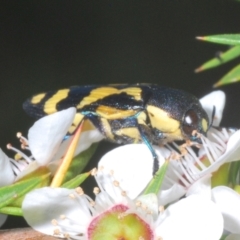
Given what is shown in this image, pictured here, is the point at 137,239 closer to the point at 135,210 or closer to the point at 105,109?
the point at 135,210

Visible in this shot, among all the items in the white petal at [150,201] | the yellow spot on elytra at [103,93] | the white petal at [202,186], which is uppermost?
the yellow spot on elytra at [103,93]

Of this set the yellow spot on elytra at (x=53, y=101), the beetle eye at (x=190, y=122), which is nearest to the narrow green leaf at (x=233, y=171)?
the beetle eye at (x=190, y=122)

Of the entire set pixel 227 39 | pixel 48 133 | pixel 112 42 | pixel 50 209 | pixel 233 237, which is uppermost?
pixel 227 39

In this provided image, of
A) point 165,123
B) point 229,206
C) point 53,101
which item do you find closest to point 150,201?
point 229,206

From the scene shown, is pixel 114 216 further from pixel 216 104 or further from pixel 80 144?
pixel 216 104

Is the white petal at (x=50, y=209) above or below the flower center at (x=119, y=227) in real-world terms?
above

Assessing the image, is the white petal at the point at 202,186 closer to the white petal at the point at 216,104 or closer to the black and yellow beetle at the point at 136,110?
the black and yellow beetle at the point at 136,110

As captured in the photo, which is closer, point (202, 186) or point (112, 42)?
point (202, 186)
